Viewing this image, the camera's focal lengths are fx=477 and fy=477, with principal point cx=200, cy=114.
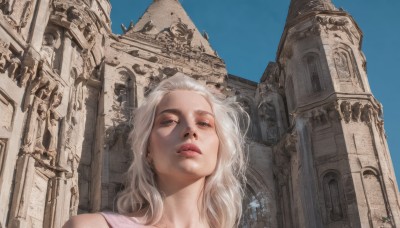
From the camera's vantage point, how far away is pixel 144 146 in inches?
108

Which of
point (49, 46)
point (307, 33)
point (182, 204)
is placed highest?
point (307, 33)

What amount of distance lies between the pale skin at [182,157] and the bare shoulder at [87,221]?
0.30m

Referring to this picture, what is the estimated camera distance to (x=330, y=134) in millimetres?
13781

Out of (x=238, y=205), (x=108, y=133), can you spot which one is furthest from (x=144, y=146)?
(x=108, y=133)

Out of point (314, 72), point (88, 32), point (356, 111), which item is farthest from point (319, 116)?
point (88, 32)

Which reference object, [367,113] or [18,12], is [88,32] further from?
[367,113]

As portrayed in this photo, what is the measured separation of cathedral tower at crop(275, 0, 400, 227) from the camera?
12.5 meters

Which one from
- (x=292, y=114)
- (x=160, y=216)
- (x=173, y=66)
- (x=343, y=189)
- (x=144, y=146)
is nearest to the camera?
(x=160, y=216)

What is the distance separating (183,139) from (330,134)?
11.8 m

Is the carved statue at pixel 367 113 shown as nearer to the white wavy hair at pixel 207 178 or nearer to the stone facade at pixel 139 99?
the stone facade at pixel 139 99

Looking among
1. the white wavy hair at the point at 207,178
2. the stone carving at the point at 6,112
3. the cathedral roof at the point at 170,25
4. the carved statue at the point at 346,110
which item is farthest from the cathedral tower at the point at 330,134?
the white wavy hair at the point at 207,178

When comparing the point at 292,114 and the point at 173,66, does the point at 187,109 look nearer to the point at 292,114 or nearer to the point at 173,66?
the point at 292,114

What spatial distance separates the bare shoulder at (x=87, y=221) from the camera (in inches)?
82.0

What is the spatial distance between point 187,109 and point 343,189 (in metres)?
10.7
